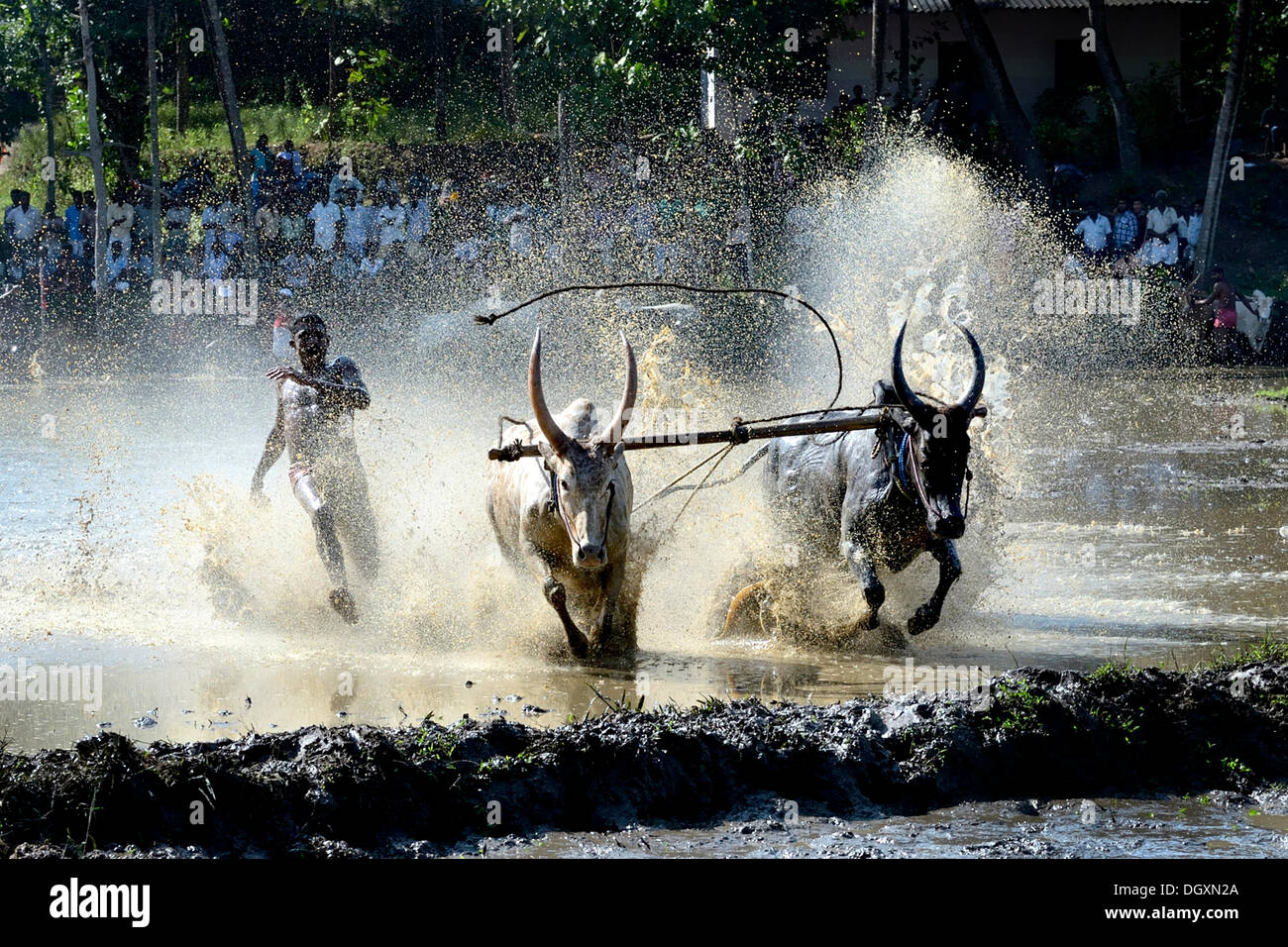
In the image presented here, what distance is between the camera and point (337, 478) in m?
9.39

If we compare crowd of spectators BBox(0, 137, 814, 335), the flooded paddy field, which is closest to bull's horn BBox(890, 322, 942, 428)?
the flooded paddy field

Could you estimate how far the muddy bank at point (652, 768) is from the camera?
17.0 feet

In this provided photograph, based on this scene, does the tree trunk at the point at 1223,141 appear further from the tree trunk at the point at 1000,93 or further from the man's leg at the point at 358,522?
the man's leg at the point at 358,522

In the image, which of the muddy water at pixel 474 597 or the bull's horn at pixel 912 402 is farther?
the bull's horn at pixel 912 402

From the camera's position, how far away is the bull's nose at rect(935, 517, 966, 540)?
7.65 metres

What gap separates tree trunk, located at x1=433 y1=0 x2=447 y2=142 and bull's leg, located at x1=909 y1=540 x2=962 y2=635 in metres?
24.5

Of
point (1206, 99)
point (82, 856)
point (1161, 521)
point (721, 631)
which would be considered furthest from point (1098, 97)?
point (82, 856)

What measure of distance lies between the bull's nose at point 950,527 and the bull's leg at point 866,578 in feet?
2.50

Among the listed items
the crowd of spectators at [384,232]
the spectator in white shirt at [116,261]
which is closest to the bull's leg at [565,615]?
the crowd of spectators at [384,232]

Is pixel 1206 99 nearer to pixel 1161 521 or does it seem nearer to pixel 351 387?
pixel 1161 521

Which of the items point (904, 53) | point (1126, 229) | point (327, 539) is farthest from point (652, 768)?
point (904, 53)

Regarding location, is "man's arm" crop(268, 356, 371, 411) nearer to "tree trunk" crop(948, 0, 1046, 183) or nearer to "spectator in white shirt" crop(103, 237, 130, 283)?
"spectator in white shirt" crop(103, 237, 130, 283)

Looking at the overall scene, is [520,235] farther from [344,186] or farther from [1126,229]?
[1126,229]
